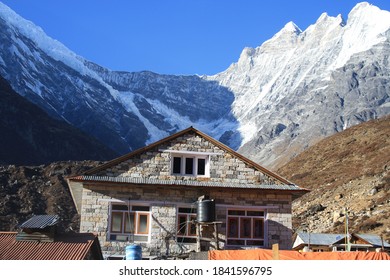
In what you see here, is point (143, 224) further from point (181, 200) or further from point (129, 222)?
point (181, 200)

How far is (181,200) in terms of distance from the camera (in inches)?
1233

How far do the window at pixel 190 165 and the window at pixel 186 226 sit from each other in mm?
1888

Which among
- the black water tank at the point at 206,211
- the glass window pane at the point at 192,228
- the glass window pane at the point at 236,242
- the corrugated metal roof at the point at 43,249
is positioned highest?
the black water tank at the point at 206,211

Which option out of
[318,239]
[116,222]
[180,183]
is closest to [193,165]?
[180,183]

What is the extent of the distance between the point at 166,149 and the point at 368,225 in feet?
139

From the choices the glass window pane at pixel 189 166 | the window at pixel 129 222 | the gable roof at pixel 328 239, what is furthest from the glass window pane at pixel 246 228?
the gable roof at pixel 328 239

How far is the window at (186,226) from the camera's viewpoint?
3081 centimetres

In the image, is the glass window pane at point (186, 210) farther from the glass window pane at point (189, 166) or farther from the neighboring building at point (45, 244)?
the neighboring building at point (45, 244)

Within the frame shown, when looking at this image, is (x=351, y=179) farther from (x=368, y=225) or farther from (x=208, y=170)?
(x=208, y=170)

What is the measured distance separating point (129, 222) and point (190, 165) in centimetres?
406

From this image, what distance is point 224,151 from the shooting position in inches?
1273

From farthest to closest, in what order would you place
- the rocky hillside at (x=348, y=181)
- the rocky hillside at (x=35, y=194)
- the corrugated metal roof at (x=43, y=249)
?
the rocky hillside at (x=35, y=194) < the rocky hillside at (x=348, y=181) < the corrugated metal roof at (x=43, y=249)

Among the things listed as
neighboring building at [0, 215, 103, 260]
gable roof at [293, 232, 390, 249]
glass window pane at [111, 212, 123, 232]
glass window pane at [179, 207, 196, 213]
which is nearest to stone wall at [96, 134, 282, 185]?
glass window pane at [179, 207, 196, 213]
